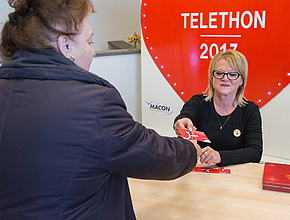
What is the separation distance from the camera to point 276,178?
177 cm

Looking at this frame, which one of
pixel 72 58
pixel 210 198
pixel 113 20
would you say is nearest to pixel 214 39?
pixel 113 20

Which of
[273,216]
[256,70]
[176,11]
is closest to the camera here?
[273,216]

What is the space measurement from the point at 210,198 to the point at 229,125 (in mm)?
987

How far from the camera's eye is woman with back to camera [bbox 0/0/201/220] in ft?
3.24

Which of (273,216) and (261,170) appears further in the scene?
(261,170)

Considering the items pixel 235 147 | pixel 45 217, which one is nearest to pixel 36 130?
pixel 45 217

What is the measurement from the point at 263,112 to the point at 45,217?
119 inches

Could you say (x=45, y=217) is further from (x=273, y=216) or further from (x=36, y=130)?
(x=273, y=216)

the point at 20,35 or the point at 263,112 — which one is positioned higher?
the point at 20,35

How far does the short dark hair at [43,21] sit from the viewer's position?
3.56 feet

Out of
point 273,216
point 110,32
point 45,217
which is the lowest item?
point 273,216

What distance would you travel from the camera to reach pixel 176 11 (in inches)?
156

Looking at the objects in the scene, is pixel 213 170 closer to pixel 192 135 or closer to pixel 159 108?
pixel 192 135

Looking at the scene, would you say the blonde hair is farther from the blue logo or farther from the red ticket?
the blue logo
